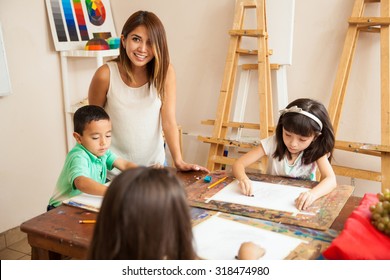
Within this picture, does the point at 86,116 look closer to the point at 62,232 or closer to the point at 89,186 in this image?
the point at 89,186

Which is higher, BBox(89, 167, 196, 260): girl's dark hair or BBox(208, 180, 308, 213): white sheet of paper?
BBox(89, 167, 196, 260): girl's dark hair

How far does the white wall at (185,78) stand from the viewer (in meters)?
2.73

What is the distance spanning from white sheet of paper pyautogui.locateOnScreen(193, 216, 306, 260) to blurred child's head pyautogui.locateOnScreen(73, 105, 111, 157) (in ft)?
1.96

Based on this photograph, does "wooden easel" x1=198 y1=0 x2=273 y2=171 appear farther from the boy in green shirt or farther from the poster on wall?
the boy in green shirt

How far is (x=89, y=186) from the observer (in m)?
1.51

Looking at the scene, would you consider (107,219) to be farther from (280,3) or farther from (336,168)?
(280,3)

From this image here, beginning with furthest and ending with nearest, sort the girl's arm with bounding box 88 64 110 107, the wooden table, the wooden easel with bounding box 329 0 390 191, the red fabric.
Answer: the wooden easel with bounding box 329 0 390 191
the girl's arm with bounding box 88 64 110 107
the wooden table
the red fabric

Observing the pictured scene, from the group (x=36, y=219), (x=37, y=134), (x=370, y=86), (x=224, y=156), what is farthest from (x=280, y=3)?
(x=36, y=219)

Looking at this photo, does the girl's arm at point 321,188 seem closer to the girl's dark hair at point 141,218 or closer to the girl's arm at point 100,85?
the girl's dark hair at point 141,218

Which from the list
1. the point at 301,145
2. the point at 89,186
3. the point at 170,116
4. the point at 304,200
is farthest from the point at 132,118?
the point at 304,200

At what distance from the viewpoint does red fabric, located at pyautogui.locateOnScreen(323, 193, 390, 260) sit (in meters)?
1.06

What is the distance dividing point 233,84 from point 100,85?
1.29 meters

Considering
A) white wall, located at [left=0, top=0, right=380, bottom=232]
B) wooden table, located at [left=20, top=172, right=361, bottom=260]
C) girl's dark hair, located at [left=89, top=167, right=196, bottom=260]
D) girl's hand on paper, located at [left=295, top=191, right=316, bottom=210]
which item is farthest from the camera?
white wall, located at [left=0, top=0, right=380, bottom=232]

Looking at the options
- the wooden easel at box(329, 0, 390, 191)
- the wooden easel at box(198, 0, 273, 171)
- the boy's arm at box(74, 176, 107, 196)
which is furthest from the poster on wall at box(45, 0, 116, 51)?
the wooden easel at box(329, 0, 390, 191)
